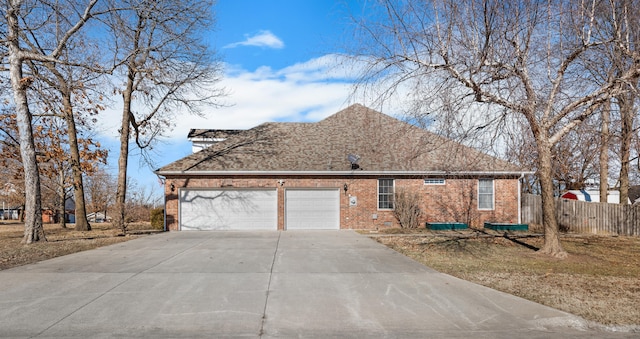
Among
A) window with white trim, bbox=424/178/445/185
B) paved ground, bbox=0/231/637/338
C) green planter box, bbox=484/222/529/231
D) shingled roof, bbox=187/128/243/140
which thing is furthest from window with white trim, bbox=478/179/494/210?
shingled roof, bbox=187/128/243/140

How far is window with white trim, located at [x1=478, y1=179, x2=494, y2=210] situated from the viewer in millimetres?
21953

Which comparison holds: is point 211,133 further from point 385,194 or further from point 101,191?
point 101,191

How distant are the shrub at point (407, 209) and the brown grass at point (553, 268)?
3.81 metres

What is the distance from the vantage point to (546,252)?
39.6ft

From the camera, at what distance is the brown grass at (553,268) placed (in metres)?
6.96

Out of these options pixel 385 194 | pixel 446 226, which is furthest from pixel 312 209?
pixel 446 226

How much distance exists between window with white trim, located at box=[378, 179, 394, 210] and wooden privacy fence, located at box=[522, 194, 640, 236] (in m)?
7.96

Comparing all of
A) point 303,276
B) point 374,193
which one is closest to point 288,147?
point 374,193

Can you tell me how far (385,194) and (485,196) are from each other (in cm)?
499

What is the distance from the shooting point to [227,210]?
21031mm

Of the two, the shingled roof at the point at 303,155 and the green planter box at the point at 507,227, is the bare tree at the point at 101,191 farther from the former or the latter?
the green planter box at the point at 507,227

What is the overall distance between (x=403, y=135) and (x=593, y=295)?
4.99m

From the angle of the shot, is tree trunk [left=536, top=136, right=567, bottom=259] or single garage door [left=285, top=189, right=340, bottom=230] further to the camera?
single garage door [left=285, top=189, right=340, bottom=230]

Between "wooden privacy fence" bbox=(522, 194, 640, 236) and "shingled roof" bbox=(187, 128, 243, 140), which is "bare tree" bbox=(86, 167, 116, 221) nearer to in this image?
"shingled roof" bbox=(187, 128, 243, 140)
